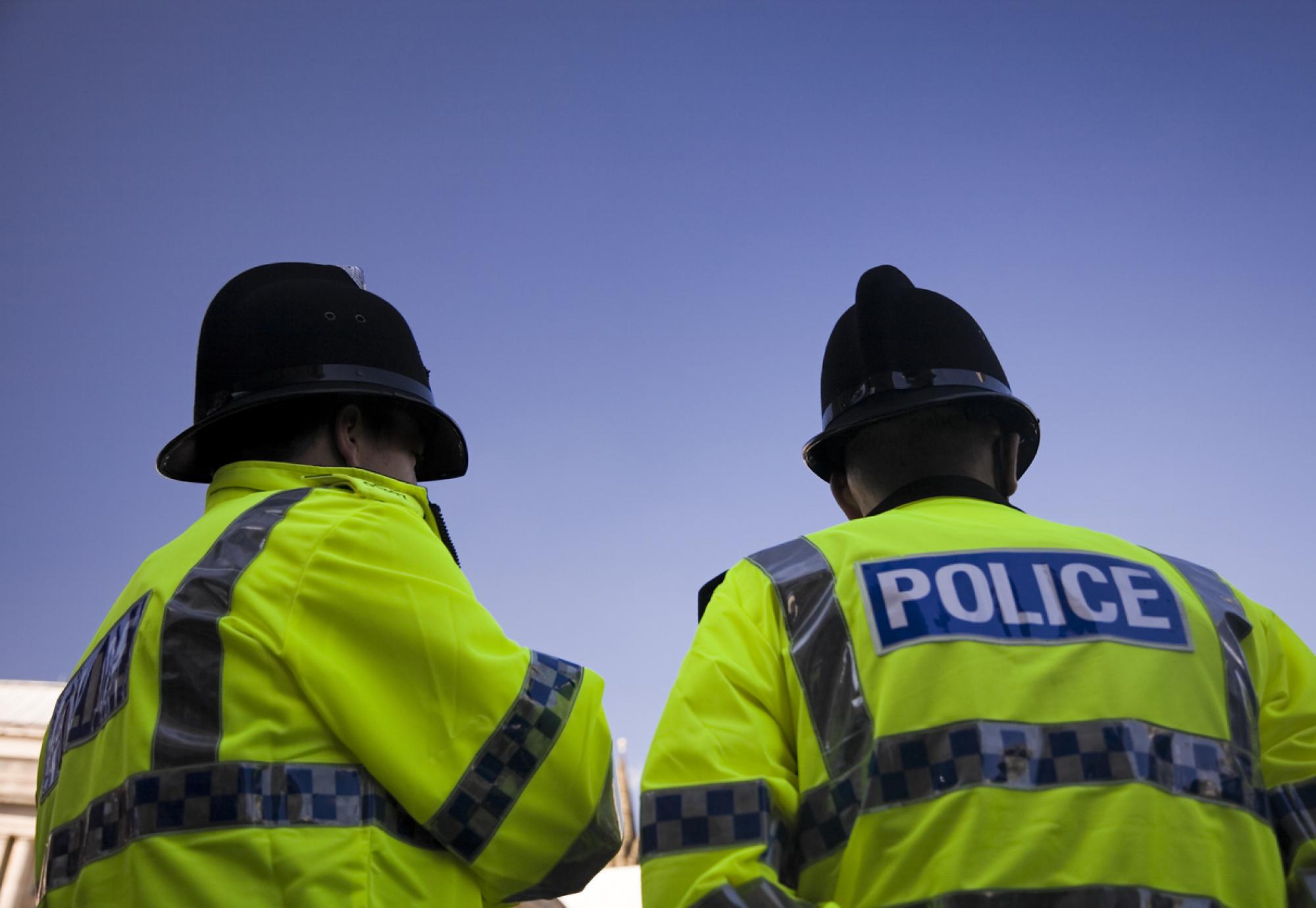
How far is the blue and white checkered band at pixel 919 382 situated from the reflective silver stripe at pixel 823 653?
59cm

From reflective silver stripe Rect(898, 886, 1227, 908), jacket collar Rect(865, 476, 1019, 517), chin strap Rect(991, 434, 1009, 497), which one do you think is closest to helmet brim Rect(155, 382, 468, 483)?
jacket collar Rect(865, 476, 1019, 517)

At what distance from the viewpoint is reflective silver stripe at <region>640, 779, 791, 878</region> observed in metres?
1.90

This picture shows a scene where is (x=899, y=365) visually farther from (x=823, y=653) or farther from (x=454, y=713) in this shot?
(x=454, y=713)

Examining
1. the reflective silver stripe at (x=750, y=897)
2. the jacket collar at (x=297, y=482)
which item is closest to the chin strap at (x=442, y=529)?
the jacket collar at (x=297, y=482)

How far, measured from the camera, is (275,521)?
7.54 feet

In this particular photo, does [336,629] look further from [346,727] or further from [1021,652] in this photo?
[1021,652]

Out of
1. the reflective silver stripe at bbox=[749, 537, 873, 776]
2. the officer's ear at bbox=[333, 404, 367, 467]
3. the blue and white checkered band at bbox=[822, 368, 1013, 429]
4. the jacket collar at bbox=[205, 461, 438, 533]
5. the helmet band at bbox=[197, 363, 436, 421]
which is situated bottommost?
the reflective silver stripe at bbox=[749, 537, 873, 776]

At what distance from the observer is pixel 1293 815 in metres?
2.12

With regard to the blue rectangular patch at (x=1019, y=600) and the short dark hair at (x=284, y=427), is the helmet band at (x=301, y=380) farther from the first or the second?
the blue rectangular patch at (x=1019, y=600)

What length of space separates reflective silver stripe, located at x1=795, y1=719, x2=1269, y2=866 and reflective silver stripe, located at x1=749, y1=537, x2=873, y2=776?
0.05 metres

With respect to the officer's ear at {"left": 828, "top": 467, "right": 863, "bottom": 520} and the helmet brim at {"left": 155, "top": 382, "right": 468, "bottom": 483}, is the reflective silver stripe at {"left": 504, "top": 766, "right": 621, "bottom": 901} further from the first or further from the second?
the helmet brim at {"left": 155, "top": 382, "right": 468, "bottom": 483}

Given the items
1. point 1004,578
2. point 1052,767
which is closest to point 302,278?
point 1004,578

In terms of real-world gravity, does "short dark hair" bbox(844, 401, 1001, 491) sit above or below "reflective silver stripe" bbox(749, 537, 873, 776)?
above

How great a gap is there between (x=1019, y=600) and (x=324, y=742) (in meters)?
1.29
